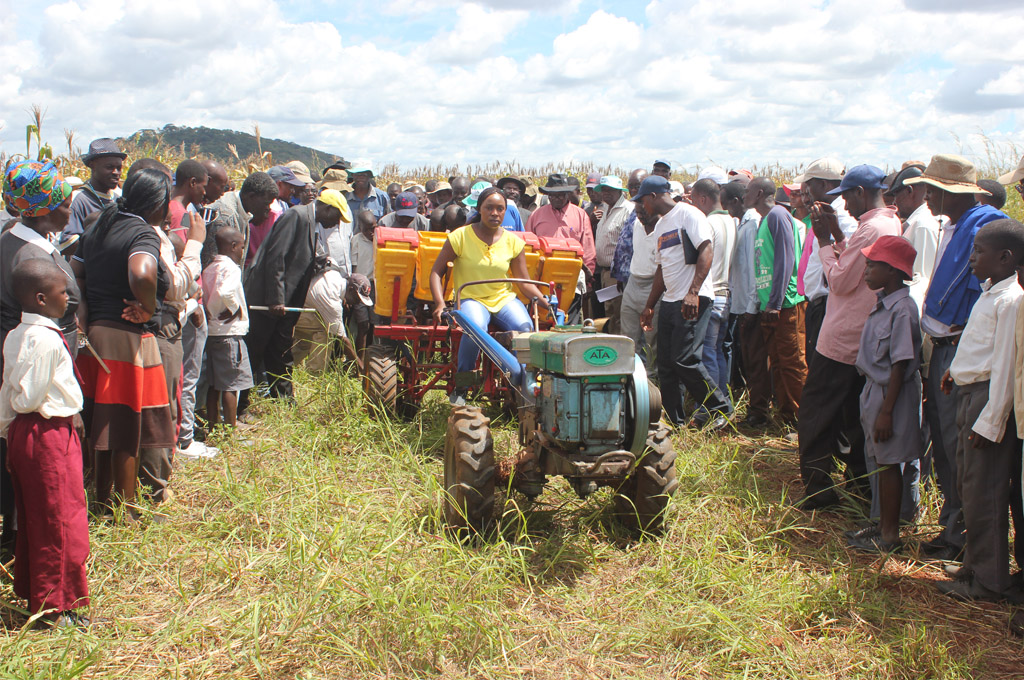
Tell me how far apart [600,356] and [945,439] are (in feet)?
6.69

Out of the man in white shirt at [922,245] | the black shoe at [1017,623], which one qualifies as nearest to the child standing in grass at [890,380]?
the man in white shirt at [922,245]

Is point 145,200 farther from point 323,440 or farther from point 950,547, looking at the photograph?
point 950,547

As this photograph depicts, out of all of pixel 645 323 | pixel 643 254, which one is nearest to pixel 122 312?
pixel 645 323

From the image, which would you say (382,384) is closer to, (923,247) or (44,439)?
(44,439)

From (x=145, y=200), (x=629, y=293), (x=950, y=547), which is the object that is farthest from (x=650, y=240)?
(x=145, y=200)

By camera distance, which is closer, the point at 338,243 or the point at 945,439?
the point at 945,439

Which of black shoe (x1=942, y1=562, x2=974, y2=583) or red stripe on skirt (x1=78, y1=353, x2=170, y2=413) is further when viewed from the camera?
red stripe on skirt (x1=78, y1=353, x2=170, y2=413)

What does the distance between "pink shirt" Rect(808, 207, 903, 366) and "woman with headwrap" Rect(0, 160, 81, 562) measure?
4.27 m

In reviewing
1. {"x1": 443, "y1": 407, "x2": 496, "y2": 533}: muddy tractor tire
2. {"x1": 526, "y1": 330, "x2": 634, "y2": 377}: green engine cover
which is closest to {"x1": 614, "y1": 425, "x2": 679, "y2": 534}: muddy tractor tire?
{"x1": 526, "y1": 330, "x2": 634, "y2": 377}: green engine cover

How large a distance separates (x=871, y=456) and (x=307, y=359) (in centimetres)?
516

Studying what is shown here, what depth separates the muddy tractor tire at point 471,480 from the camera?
434cm

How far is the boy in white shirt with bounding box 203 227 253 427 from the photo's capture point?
6105mm

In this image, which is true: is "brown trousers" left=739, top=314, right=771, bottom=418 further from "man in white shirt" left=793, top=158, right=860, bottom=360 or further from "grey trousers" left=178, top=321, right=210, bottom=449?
"grey trousers" left=178, top=321, right=210, bottom=449

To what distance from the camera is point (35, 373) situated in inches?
136
